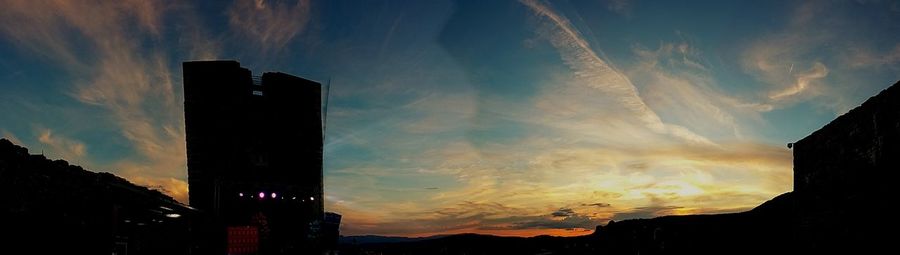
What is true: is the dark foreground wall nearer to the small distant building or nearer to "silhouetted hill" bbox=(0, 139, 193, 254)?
"silhouetted hill" bbox=(0, 139, 193, 254)

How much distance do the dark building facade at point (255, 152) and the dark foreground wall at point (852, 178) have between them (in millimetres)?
21120

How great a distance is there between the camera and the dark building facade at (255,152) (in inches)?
1101

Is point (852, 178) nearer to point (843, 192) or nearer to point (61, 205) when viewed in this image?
point (843, 192)

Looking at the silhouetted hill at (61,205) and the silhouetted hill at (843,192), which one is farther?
the silhouetted hill at (843,192)

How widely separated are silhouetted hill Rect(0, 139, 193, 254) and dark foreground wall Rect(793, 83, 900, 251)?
52.5ft

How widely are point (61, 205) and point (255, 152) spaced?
2142 centimetres

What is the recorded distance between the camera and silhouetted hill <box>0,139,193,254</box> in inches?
298

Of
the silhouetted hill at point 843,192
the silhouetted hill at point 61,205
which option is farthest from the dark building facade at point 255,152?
the silhouetted hill at point 843,192

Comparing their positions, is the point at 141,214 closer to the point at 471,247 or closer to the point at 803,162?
the point at 803,162

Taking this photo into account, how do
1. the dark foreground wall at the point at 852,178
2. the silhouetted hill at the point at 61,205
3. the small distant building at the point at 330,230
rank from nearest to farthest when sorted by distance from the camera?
1. the silhouetted hill at the point at 61,205
2. the dark foreground wall at the point at 852,178
3. the small distant building at the point at 330,230

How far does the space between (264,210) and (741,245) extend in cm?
2391

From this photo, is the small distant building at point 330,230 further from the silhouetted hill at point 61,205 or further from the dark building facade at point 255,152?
the silhouetted hill at point 61,205

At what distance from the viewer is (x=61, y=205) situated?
877cm

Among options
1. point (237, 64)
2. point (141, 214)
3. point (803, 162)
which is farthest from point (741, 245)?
point (237, 64)
